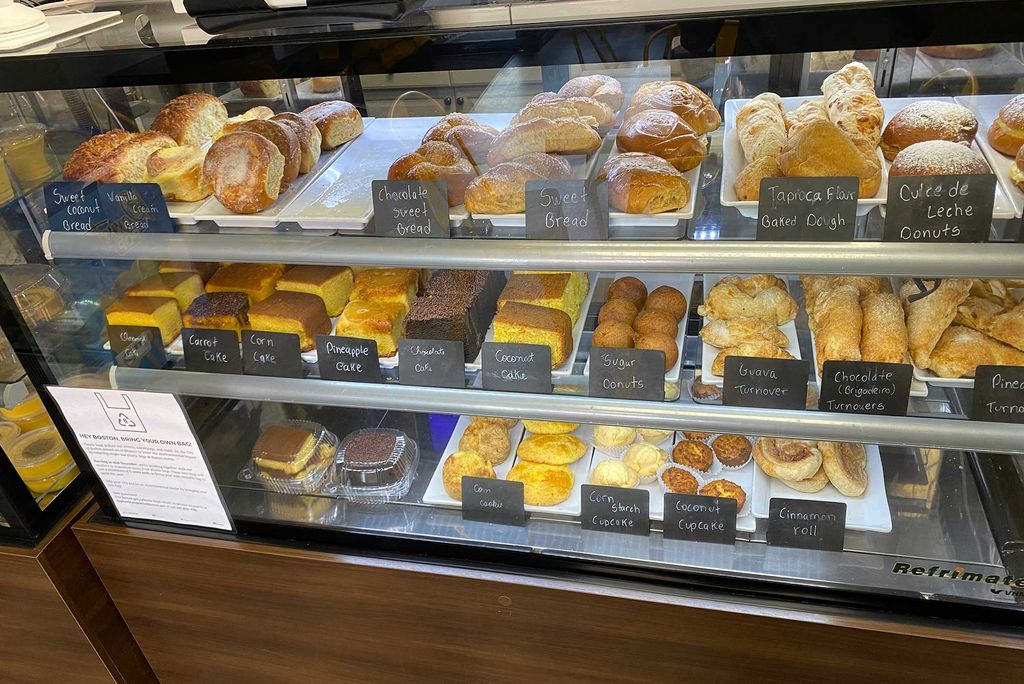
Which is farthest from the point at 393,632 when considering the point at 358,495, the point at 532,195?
the point at 532,195

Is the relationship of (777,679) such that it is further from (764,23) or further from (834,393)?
(764,23)

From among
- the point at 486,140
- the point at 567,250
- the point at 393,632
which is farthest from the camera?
the point at 393,632

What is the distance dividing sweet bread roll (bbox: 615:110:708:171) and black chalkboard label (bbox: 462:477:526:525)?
710 millimetres

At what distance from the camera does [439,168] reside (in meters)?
1.39

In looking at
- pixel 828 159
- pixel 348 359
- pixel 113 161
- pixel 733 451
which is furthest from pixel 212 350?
pixel 828 159

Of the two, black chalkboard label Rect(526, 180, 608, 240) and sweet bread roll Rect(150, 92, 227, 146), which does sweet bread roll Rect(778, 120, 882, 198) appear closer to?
black chalkboard label Rect(526, 180, 608, 240)

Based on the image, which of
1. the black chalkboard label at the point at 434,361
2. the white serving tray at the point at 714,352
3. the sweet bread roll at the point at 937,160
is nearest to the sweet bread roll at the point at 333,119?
the black chalkboard label at the point at 434,361

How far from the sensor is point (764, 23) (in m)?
0.98

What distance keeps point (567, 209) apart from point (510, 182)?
0.12 meters

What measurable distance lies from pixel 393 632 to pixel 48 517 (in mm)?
877

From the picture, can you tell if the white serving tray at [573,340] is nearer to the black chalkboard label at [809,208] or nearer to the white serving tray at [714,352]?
the white serving tray at [714,352]

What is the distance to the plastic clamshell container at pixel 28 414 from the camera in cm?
198

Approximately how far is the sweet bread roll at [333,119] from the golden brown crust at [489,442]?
70 cm

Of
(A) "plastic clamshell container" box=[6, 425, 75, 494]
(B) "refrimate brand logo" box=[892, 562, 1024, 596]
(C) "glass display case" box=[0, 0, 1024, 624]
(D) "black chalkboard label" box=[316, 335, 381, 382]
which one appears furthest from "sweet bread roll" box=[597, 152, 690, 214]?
(A) "plastic clamshell container" box=[6, 425, 75, 494]
